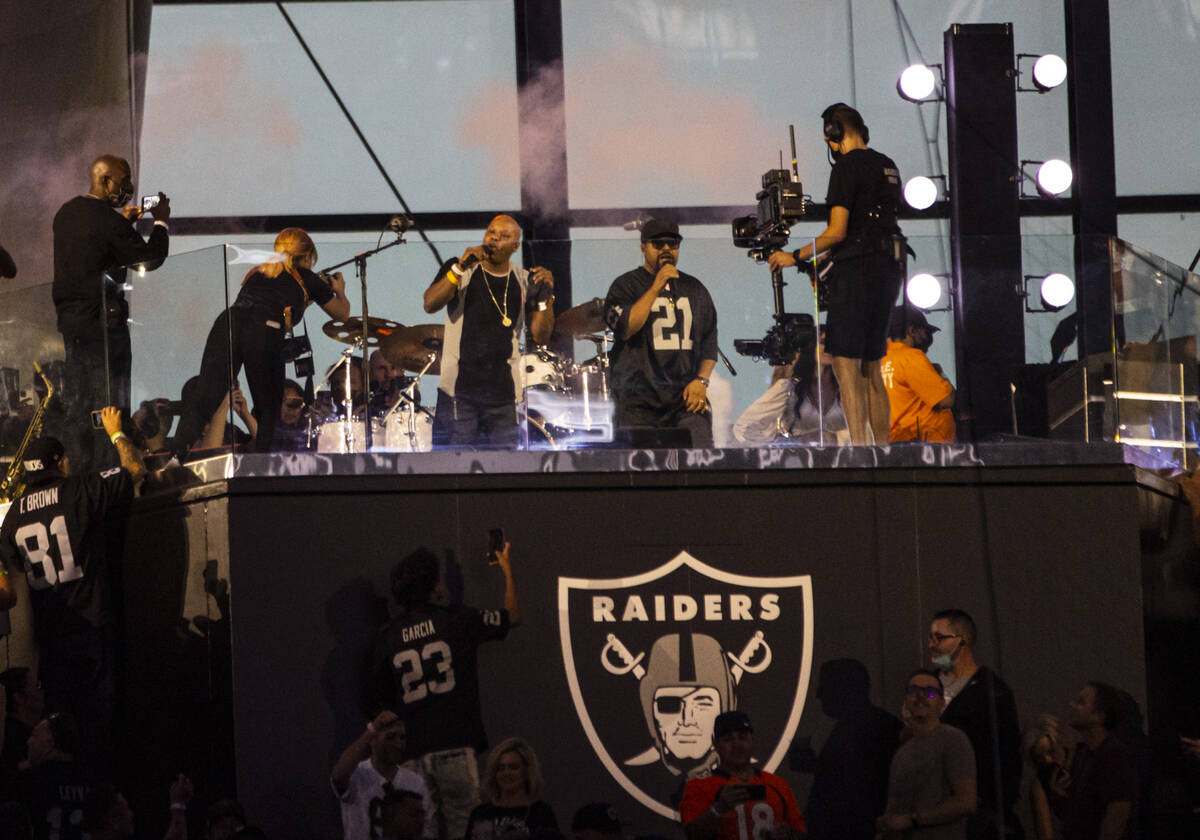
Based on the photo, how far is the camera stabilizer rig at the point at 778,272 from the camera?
7906 millimetres

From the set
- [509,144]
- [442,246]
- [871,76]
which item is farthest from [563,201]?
[442,246]

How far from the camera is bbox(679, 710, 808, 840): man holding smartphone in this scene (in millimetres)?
6820

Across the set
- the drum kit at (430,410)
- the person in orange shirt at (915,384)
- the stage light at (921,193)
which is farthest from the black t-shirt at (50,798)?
the stage light at (921,193)

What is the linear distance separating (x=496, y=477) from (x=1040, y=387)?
8.63ft

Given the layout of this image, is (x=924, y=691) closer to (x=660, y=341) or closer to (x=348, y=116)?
(x=660, y=341)

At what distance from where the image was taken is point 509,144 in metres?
13.2

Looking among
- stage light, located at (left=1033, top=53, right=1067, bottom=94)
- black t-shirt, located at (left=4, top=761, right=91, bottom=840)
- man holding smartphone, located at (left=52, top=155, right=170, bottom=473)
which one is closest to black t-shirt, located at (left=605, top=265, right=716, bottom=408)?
man holding smartphone, located at (left=52, top=155, right=170, bottom=473)

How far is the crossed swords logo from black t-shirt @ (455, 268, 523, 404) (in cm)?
128

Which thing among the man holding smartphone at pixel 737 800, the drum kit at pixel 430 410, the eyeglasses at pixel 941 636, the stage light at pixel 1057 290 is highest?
the stage light at pixel 1057 290

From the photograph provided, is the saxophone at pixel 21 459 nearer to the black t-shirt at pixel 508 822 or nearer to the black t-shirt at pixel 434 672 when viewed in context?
the black t-shirt at pixel 434 672

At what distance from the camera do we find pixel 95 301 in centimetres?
843

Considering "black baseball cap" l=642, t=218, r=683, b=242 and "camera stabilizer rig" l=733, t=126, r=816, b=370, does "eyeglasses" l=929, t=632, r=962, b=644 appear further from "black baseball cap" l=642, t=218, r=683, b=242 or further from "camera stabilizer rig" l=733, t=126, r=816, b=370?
"black baseball cap" l=642, t=218, r=683, b=242

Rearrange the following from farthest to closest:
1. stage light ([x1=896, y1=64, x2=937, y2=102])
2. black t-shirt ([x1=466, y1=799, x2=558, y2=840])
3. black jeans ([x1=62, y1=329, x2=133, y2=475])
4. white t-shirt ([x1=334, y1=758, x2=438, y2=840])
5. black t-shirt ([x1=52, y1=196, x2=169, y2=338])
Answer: stage light ([x1=896, y1=64, x2=937, y2=102]), black t-shirt ([x1=52, y1=196, x2=169, y2=338]), black jeans ([x1=62, y1=329, x2=133, y2=475]), white t-shirt ([x1=334, y1=758, x2=438, y2=840]), black t-shirt ([x1=466, y1=799, x2=558, y2=840])

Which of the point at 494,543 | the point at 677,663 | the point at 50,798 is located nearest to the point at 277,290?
the point at 494,543
